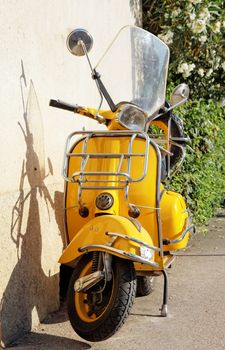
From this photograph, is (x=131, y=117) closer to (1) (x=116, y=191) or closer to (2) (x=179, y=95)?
(1) (x=116, y=191)

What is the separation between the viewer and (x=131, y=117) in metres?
4.34

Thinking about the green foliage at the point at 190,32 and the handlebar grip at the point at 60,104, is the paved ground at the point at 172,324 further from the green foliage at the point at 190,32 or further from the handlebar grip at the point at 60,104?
the green foliage at the point at 190,32

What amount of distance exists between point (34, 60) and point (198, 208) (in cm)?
399

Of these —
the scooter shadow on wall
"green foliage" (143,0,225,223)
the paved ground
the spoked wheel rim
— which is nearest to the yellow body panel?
the spoked wheel rim

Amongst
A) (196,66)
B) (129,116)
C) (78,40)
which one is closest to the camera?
(129,116)

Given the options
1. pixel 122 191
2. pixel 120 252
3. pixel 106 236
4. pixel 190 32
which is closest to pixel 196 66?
pixel 190 32

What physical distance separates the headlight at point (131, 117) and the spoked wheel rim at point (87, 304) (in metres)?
0.95

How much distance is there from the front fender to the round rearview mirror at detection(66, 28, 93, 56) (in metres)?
1.28

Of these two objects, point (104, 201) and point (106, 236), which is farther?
point (104, 201)

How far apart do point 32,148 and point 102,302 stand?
3.97 feet

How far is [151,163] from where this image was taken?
14.5 ft

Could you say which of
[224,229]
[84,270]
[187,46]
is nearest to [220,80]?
[187,46]

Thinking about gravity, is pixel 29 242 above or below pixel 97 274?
above

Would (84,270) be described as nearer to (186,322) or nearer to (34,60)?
(186,322)
